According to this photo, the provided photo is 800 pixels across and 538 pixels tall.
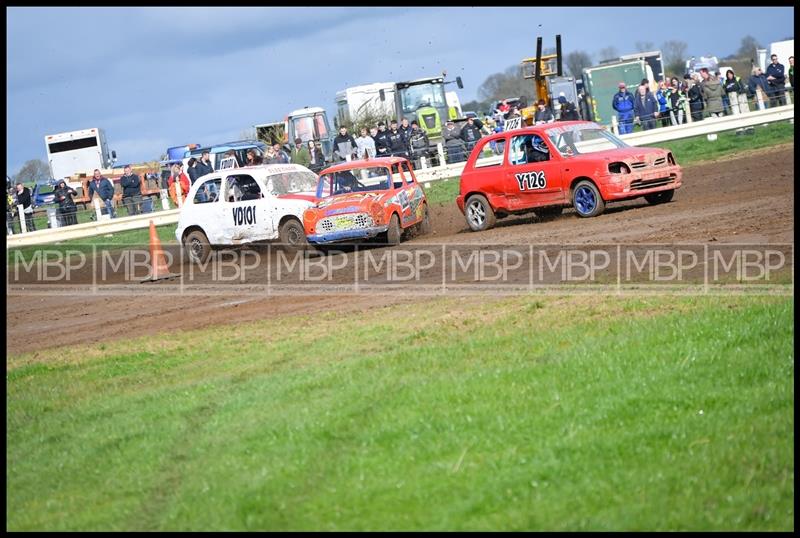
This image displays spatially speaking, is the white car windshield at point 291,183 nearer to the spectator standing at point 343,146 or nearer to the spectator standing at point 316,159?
the spectator standing at point 316,159

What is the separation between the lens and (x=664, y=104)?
102ft

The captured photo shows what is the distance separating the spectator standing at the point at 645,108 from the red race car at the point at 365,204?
1155 centimetres

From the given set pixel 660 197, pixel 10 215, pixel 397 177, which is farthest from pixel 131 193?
pixel 660 197

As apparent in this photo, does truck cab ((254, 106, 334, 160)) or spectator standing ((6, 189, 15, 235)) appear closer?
spectator standing ((6, 189, 15, 235))

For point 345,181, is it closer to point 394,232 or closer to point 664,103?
point 394,232

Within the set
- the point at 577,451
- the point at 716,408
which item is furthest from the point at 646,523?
the point at 716,408

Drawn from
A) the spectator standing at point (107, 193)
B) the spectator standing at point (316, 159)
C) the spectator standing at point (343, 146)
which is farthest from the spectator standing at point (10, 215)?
the spectator standing at point (343, 146)

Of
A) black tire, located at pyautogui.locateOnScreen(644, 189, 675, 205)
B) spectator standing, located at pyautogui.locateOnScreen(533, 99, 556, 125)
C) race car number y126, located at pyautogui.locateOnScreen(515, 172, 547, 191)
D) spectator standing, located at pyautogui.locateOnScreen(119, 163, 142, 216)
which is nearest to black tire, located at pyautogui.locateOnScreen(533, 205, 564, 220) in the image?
race car number y126, located at pyautogui.locateOnScreen(515, 172, 547, 191)

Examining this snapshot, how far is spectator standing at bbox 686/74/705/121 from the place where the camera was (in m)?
29.9

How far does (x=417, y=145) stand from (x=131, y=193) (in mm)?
8176

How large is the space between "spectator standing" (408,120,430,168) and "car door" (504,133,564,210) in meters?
11.6

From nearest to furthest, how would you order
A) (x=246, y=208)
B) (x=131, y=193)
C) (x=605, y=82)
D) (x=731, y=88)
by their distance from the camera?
(x=246, y=208), (x=731, y=88), (x=131, y=193), (x=605, y=82)

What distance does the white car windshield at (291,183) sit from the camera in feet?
66.9

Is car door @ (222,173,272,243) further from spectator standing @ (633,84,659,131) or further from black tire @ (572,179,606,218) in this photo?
spectator standing @ (633,84,659,131)
